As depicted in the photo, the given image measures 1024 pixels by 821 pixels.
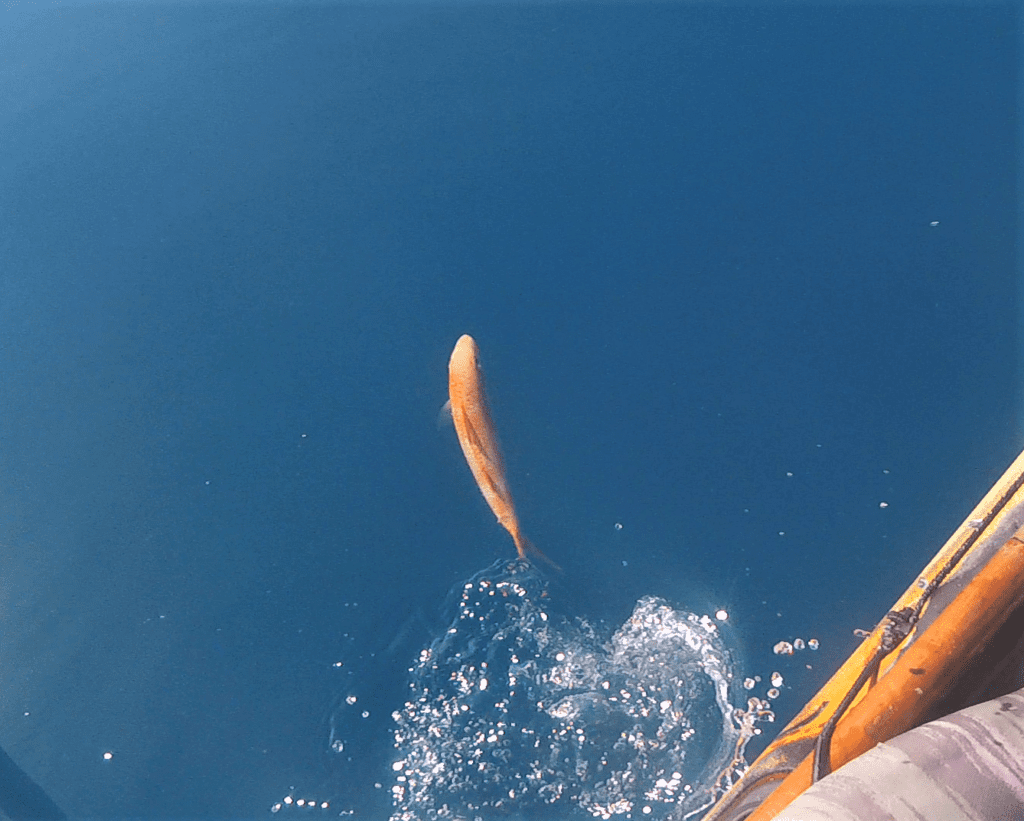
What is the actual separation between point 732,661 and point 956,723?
55.9 inches

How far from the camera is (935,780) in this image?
2135 millimetres

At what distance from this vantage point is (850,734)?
2555 millimetres

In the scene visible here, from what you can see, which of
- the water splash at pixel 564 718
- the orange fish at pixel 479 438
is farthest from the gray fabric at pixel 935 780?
the orange fish at pixel 479 438

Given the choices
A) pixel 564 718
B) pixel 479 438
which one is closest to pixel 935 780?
pixel 564 718

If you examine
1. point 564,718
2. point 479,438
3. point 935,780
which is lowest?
point 564,718

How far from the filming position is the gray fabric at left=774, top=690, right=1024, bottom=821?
6.81 ft

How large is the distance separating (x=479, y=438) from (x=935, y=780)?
97.0 inches

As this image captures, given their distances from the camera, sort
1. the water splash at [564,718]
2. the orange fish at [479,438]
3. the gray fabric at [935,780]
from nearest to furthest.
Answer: the gray fabric at [935,780], the water splash at [564,718], the orange fish at [479,438]

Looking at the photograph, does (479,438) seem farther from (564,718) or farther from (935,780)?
(935,780)

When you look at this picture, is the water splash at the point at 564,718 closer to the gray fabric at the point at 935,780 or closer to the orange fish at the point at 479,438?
the orange fish at the point at 479,438

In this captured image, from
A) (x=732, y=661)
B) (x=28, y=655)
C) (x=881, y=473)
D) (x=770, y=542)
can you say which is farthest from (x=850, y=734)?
(x=28, y=655)

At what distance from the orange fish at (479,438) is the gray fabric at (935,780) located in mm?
1973

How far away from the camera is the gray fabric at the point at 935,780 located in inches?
81.7

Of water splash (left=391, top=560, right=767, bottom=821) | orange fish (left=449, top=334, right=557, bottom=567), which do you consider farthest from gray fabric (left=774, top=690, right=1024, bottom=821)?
orange fish (left=449, top=334, right=557, bottom=567)
